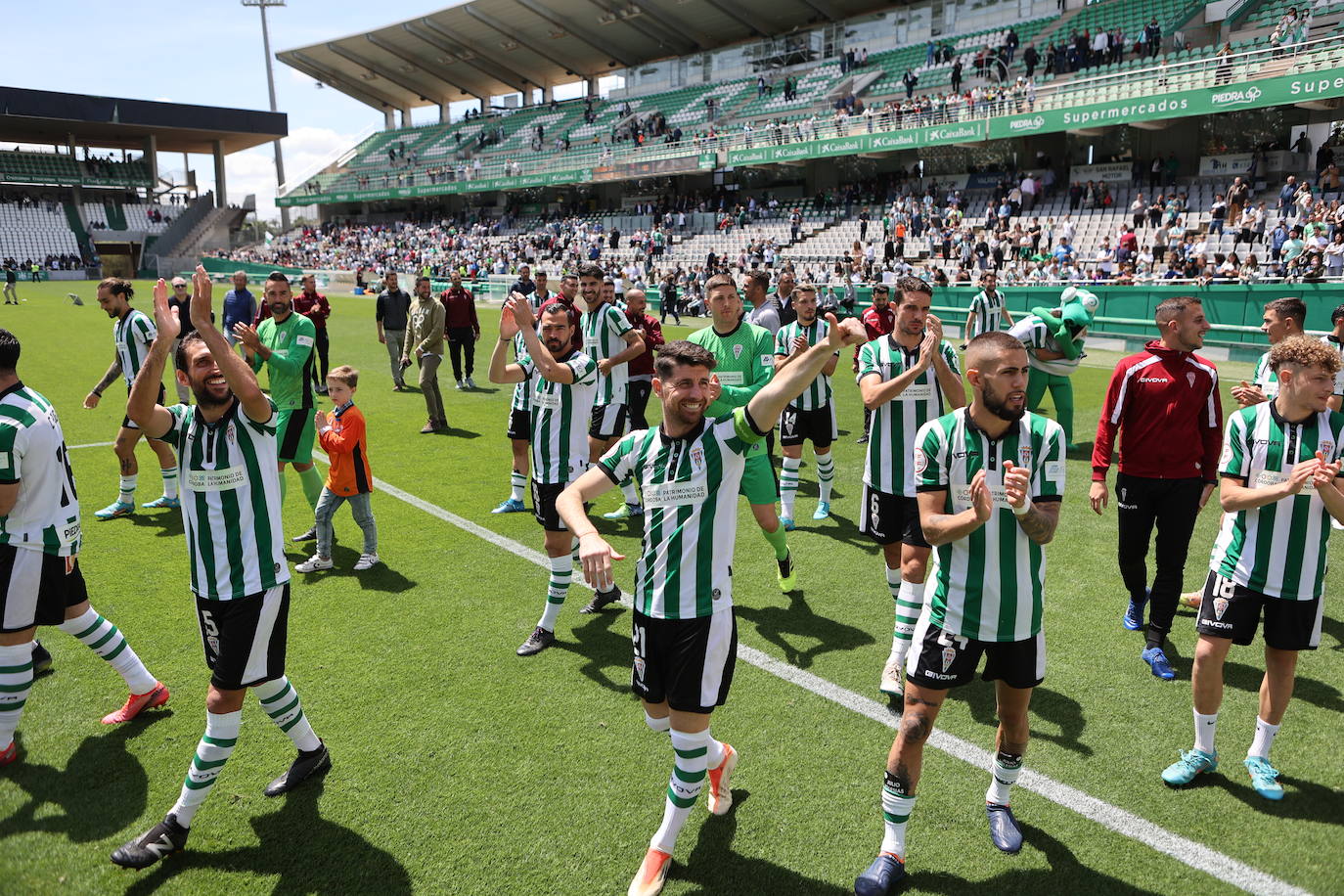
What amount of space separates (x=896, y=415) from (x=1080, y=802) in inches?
97.4

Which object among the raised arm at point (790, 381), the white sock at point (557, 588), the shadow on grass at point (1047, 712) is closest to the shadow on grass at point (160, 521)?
the white sock at point (557, 588)

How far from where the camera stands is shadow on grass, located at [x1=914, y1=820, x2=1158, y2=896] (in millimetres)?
3330

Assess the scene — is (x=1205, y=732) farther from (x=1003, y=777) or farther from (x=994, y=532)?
(x=994, y=532)

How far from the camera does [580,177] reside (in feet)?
148

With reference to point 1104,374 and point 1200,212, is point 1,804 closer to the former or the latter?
point 1104,374

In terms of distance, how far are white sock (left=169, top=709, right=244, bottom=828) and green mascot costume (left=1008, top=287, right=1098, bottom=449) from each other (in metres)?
9.06

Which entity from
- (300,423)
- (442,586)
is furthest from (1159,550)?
(300,423)

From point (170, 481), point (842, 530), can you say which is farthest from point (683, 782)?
point (170, 481)

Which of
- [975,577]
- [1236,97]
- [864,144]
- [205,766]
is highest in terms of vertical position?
[864,144]

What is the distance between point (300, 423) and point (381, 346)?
44.6 ft

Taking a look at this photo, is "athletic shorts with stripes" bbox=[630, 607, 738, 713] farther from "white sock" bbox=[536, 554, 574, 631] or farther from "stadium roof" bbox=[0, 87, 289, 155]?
"stadium roof" bbox=[0, 87, 289, 155]

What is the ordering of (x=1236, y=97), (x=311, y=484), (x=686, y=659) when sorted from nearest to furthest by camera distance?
(x=686, y=659), (x=311, y=484), (x=1236, y=97)

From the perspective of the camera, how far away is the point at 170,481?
27.3ft

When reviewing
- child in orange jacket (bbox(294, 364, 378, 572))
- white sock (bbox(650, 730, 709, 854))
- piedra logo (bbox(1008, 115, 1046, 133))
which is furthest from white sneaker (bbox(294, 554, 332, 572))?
piedra logo (bbox(1008, 115, 1046, 133))
